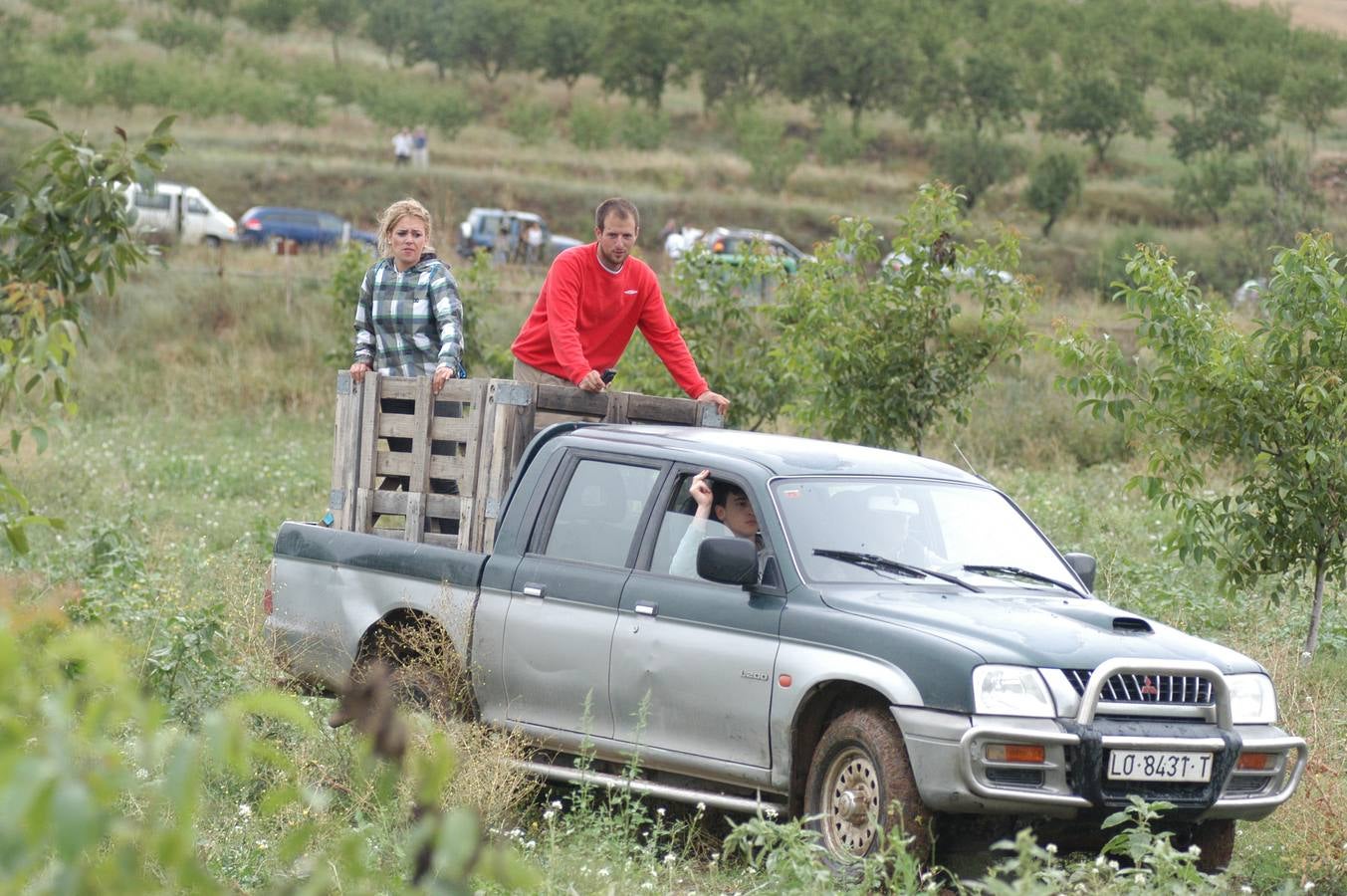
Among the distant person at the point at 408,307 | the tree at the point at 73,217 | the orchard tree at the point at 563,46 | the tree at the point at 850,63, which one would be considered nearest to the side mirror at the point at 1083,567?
the distant person at the point at 408,307

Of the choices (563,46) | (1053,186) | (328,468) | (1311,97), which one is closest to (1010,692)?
(328,468)

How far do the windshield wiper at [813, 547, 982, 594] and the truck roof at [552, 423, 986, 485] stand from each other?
0.42m

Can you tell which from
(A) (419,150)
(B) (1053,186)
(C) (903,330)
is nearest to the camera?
(C) (903,330)

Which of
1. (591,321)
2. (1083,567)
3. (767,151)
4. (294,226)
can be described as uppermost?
(767,151)

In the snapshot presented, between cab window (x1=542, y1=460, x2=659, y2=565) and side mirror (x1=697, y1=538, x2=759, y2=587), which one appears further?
cab window (x1=542, y1=460, x2=659, y2=565)

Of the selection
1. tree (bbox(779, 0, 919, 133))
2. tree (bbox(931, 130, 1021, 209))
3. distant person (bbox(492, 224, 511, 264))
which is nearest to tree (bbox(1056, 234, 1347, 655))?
distant person (bbox(492, 224, 511, 264))

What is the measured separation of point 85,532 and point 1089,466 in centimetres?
1281

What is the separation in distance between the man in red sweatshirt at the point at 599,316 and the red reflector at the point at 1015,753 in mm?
3252

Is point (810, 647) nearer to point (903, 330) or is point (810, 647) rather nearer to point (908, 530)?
point (908, 530)

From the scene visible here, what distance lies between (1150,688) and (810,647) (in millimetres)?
1216

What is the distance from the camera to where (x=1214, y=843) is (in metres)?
6.66

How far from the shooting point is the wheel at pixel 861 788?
609 cm

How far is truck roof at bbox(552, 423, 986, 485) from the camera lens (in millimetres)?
7402

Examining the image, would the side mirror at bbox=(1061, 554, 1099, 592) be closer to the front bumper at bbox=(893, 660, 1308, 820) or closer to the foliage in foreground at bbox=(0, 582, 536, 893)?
the front bumper at bbox=(893, 660, 1308, 820)
